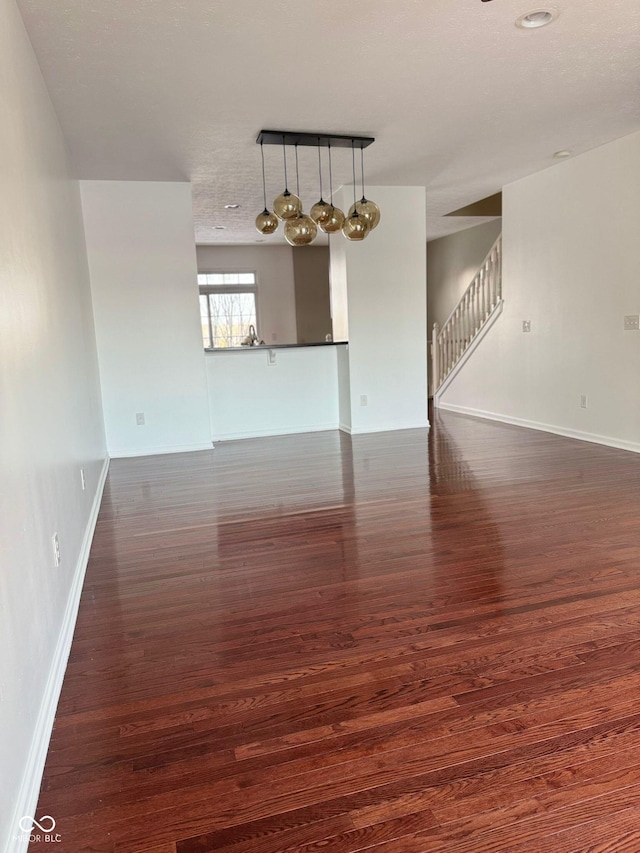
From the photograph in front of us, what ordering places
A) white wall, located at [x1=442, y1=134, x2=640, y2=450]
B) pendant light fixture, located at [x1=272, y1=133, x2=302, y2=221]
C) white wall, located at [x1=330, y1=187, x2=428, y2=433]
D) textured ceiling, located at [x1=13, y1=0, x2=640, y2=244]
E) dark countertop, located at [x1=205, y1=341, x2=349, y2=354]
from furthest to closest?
dark countertop, located at [x1=205, y1=341, x2=349, y2=354] → white wall, located at [x1=330, y1=187, x2=428, y2=433] → white wall, located at [x1=442, y1=134, x2=640, y2=450] → pendant light fixture, located at [x1=272, y1=133, x2=302, y2=221] → textured ceiling, located at [x1=13, y1=0, x2=640, y2=244]

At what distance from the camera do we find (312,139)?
447 centimetres

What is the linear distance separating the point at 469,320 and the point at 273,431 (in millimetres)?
3289

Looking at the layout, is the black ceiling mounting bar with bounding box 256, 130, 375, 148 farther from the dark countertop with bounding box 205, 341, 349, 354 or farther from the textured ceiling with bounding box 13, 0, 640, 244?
the dark countertop with bounding box 205, 341, 349, 354

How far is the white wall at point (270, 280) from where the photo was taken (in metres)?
10.1

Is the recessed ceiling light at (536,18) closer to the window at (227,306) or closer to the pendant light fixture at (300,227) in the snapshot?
the pendant light fixture at (300,227)

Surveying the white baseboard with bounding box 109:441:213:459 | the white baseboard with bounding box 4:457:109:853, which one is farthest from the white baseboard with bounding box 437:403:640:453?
the white baseboard with bounding box 4:457:109:853

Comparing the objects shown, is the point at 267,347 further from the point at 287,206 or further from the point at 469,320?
the point at 469,320

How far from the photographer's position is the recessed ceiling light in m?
2.83

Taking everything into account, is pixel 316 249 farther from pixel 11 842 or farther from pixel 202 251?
pixel 11 842

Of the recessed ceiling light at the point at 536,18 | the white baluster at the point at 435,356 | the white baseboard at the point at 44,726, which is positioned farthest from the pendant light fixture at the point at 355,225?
the white baluster at the point at 435,356

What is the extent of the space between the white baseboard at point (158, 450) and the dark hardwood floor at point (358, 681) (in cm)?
216

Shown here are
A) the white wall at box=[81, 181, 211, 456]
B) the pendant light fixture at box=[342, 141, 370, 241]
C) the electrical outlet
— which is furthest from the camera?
the white wall at box=[81, 181, 211, 456]


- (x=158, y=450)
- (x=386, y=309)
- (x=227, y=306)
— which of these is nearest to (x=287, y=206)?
(x=386, y=309)

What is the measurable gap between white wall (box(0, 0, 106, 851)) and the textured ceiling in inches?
15.6
